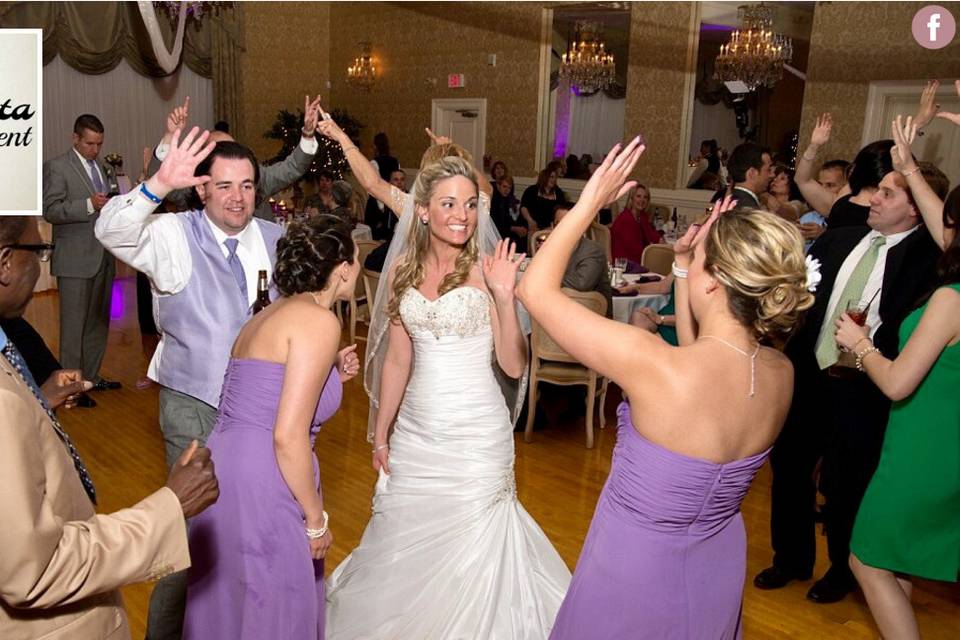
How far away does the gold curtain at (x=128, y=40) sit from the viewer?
10.4 metres

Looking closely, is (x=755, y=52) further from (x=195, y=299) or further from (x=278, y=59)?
(x=278, y=59)

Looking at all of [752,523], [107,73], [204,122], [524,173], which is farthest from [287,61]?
[752,523]

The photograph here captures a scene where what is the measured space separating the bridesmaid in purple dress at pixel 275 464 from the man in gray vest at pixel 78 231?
335 centimetres

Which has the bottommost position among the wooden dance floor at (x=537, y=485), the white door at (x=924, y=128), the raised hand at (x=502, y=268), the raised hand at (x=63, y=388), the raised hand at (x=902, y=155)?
the wooden dance floor at (x=537, y=485)

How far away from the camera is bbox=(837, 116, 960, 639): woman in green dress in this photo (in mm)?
2320

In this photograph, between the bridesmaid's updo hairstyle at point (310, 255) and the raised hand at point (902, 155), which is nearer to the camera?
the bridesmaid's updo hairstyle at point (310, 255)

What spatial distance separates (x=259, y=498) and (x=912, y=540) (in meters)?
1.90

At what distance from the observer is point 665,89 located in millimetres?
9875

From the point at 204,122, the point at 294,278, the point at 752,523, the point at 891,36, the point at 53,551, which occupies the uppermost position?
the point at 891,36

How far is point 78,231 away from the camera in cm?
515

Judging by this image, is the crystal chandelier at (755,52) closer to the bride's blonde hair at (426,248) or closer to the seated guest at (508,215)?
the seated guest at (508,215)

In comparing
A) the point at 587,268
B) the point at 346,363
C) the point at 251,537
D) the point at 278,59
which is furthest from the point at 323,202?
the point at 278,59

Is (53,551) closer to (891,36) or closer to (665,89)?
(891,36)

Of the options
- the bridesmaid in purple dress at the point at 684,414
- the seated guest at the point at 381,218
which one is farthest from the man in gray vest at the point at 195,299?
the seated guest at the point at 381,218
